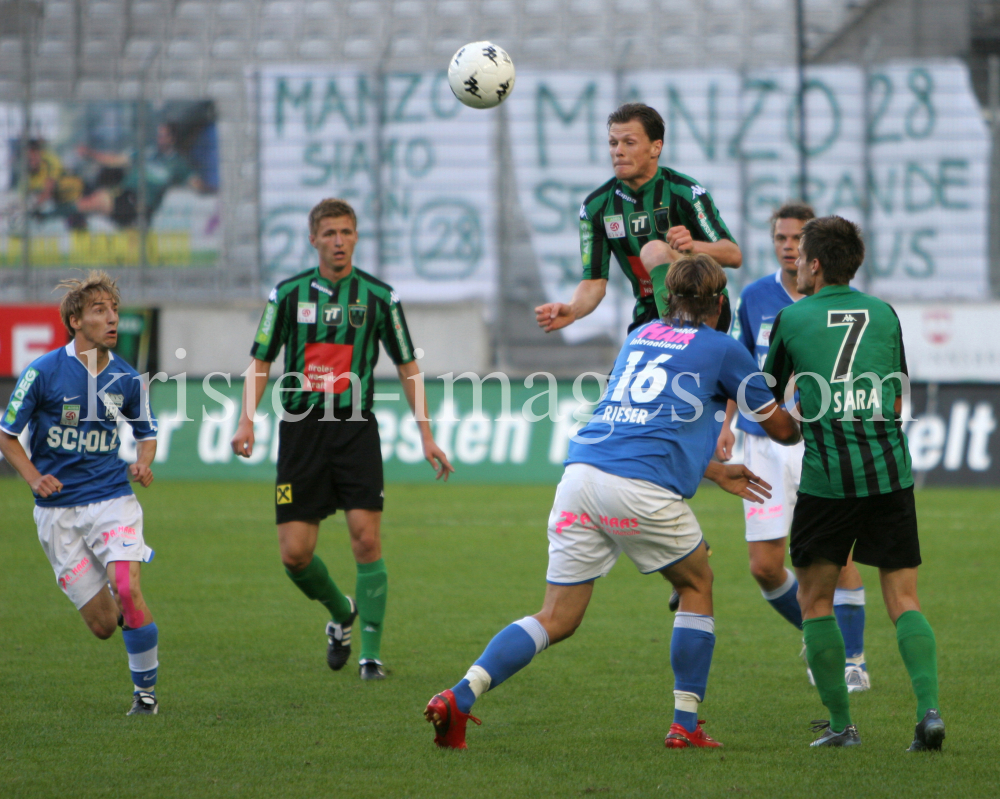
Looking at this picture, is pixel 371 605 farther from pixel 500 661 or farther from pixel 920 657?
pixel 920 657

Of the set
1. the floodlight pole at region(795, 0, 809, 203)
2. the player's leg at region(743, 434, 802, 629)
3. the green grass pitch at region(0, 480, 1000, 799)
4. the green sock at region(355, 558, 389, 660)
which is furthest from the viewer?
the floodlight pole at region(795, 0, 809, 203)

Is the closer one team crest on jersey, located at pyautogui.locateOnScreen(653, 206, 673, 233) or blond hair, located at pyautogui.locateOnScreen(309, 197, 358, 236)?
team crest on jersey, located at pyautogui.locateOnScreen(653, 206, 673, 233)

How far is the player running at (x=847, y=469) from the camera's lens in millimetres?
4238

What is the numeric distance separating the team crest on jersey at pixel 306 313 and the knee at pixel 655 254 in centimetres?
186

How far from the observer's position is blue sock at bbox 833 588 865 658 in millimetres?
5320

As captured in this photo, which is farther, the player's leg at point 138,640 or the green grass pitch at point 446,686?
the player's leg at point 138,640

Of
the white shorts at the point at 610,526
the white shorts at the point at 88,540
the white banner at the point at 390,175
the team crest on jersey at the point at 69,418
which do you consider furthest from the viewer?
the white banner at the point at 390,175

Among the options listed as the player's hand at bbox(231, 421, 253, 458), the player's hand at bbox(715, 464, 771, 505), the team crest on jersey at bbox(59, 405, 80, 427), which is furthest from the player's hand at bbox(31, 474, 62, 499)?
the player's hand at bbox(715, 464, 771, 505)

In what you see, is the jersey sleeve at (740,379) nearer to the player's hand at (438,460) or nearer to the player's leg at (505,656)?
the player's leg at (505,656)

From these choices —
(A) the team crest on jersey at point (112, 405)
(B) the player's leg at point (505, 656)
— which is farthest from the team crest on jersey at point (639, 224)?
(A) the team crest on jersey at point (112, 405)

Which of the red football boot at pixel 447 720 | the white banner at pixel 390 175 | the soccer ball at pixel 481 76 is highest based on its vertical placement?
the white banner at pixel 390 175

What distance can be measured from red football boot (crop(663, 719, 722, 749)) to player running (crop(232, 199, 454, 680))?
187 cm

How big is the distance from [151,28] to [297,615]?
45.6 feet

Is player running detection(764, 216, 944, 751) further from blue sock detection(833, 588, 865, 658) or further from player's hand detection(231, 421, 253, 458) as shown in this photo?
player's hand detection(231, 421, 253, 458)
